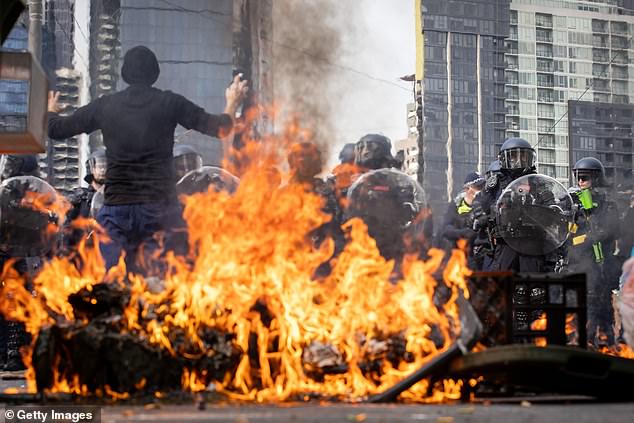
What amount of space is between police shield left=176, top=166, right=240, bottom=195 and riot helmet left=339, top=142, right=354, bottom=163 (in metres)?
1.82

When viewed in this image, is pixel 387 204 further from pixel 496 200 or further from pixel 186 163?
pixel 186 163

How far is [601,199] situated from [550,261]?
121 centimetres

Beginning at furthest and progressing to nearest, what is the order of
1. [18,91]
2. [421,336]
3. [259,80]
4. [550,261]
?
[259,80]
[550,261]
[18,91]
[421,336]

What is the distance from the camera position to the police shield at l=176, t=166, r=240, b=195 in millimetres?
13062

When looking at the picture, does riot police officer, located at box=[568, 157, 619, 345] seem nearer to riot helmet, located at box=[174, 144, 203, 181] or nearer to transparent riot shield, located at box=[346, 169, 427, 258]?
transparent riot shield, located at box=[346, 169, 427, 258]

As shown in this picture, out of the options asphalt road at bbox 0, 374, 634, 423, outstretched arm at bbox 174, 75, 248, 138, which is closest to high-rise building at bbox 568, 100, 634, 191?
outstretched arm at bbox 174, 75, 248, 138

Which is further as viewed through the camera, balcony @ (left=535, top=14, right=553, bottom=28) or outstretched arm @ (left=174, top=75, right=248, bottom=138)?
balcony @ (left=535, top=14, right=553, bottom=28)

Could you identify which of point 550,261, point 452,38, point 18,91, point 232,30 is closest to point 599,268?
point 550,261

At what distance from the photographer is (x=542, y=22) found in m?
97.5

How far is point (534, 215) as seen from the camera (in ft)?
41.5

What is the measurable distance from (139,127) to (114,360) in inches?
97.0

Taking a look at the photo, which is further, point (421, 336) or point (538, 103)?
point (538, 103)

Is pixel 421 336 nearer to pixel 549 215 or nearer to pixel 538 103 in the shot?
pixel 549 215

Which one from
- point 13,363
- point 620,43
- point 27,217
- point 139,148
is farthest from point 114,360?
point 620,43
